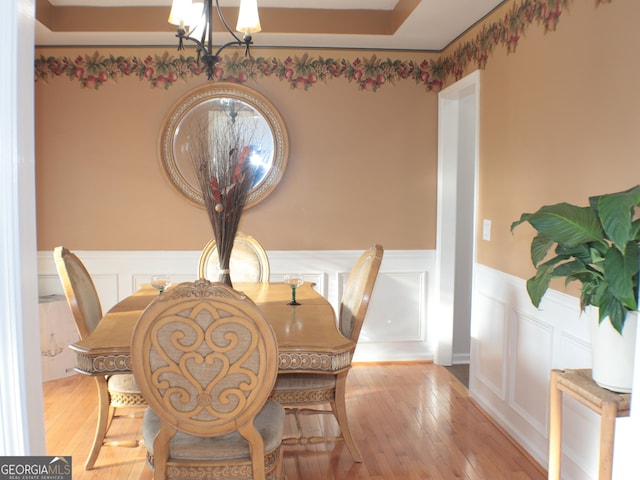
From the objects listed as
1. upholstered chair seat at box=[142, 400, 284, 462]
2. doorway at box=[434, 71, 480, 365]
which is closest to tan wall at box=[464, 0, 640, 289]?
doorway at box=[434, 71, 480, 365]

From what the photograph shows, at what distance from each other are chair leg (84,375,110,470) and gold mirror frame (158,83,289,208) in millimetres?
1935

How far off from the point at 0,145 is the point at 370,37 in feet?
11.6

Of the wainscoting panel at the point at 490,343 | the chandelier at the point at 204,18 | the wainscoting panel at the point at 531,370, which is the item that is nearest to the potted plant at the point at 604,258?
the wainscoting panel at the point at 531,370

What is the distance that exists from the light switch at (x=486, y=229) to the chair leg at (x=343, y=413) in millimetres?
1401

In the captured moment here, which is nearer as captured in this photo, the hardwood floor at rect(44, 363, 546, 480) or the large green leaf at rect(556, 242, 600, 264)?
the large green leaf at rect(556, 242, 600, 264)

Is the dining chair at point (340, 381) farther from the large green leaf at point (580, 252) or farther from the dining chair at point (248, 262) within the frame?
the large green leaf at point (580, 252)

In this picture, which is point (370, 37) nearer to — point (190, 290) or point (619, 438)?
point (190, 290)

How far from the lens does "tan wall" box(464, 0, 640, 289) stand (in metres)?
2.28

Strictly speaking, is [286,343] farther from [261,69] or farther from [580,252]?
[261,69]

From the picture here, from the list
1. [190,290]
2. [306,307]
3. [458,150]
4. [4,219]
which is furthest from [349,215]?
[4,219]

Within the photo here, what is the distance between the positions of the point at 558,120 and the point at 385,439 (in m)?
1.91

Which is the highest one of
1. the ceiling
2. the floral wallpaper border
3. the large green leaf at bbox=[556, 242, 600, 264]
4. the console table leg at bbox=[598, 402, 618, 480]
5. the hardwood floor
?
the ceiling

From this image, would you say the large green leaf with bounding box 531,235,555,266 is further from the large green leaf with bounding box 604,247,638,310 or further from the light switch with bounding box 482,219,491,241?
the light switch with bounding box 482,219,491,241

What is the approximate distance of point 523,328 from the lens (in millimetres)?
3150
